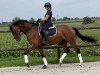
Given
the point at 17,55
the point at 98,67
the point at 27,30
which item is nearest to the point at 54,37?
the point at 27,30

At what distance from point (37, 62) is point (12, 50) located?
3.93 ft

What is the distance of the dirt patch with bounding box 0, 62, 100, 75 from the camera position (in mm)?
A: 10852

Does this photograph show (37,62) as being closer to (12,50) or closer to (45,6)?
(12,50)

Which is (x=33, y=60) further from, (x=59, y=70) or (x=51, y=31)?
(x=59, y=70)

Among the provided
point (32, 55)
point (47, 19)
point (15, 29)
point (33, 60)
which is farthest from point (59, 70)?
point (32, 55)

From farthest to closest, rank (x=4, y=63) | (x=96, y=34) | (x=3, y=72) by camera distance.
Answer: (x=96, y=34), (x=4, y=63), (x=3, y=72)

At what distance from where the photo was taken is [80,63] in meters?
12.5

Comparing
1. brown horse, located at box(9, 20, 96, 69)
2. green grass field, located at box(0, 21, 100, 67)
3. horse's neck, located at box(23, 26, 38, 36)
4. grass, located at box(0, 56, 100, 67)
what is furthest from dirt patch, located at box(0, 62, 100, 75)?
horse's neck, located at box(23, 26, 38, 36)

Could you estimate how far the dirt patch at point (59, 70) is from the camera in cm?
1085

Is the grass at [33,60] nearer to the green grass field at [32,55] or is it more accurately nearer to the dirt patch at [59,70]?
the green grass field at [32,55]

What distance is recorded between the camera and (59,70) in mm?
11414

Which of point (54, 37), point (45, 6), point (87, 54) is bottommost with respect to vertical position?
point (87, 54)

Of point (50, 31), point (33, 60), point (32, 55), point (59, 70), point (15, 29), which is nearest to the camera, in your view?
point (59, 70)

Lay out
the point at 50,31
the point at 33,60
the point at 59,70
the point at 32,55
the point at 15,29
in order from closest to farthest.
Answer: the point at 59,70 → the point at 15,29 → the point at 50,31 → the point at 33,60 → the point at 32,55
